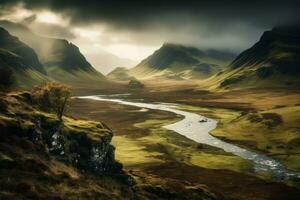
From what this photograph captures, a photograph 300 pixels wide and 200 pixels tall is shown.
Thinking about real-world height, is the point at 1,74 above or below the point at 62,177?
above

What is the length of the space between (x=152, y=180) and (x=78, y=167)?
1916 centimetres

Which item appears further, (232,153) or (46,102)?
(232,153)

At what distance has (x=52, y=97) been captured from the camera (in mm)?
75438

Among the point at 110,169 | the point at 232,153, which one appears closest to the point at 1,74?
the point at 110,169

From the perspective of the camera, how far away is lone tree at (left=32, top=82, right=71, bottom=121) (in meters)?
74.6

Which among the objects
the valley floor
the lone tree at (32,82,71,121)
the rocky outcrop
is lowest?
the valley floor

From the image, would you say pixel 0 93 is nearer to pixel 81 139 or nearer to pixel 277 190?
pixel 81 139

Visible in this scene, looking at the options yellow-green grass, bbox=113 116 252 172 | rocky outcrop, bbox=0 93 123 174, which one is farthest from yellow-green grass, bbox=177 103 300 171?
rocky outcrop, bbox=0 93 123 174

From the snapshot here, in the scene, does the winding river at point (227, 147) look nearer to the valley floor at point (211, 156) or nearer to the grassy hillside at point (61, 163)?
the valley floor at point (211, 156)

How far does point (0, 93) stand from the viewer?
66688 mm

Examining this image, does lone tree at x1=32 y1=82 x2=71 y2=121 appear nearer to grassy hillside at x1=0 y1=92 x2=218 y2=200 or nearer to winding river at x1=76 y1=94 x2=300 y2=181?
grassy hillside at x1=0 y1=92 x2=218 y2=200

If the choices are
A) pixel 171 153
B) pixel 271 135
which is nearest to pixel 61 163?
pixel 171 153

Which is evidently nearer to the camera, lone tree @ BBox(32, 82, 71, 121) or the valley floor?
lone tree @ BBox(32, 82, 71, 121)

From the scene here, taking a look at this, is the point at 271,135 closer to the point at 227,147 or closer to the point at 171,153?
the point at 227,147
